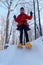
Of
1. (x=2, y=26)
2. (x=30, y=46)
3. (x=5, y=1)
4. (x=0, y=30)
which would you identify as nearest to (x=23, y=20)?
(x=30, y=46)

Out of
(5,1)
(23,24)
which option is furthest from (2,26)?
(23,24)

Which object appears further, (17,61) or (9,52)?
(9,52)

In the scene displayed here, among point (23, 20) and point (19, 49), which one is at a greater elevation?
point (23, 20)

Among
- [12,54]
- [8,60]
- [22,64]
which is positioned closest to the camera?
[22,64]

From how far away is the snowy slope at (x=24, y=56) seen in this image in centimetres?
423

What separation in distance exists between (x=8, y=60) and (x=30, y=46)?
3.05 ft

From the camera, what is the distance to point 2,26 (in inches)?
A: 1428

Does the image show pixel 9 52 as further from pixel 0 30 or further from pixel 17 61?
pixel 0 30

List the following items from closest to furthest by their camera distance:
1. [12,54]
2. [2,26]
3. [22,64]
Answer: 1. [22,64]
2. [12,54]
3. [2,26]

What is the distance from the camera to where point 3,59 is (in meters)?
Answer: 4.58

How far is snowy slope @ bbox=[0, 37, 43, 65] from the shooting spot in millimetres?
4230

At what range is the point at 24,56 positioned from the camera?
461 cm

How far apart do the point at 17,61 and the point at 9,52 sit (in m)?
0.73

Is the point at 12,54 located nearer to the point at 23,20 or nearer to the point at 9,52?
the point at 9,52
